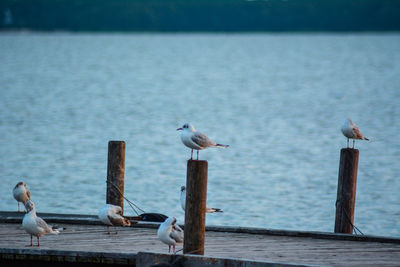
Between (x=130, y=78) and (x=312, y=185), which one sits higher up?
(x=130, y=78)

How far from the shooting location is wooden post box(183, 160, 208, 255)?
34.1ft

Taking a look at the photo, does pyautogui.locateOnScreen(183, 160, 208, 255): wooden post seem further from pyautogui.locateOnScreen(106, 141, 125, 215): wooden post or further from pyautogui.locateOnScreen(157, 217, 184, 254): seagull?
pyautogui.locateOnScreen(106, 141, 125, 215): wooden post

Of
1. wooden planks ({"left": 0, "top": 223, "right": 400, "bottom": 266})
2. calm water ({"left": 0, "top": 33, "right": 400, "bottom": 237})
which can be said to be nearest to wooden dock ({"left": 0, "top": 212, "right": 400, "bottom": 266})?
wooden planks ({"left": 0, "top": 223, "right": 400, "bottom": 266})

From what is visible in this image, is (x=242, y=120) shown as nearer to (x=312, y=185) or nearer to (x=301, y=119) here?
(x=301, y=119)

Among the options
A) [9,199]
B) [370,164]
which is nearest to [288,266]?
[9,199]

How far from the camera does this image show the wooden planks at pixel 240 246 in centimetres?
1115

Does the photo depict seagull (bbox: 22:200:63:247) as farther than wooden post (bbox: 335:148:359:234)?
No

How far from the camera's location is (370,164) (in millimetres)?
31359

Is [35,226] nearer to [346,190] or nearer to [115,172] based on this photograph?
[115,172]

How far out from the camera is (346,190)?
44.6 feet

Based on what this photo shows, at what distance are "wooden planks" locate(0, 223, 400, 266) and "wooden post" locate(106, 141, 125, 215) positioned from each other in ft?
4.42

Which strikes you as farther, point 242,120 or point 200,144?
point 242,120

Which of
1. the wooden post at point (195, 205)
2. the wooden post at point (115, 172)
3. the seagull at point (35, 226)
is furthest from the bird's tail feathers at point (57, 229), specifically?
the wooden post at point (195, 205)

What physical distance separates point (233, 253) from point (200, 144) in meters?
1.70
